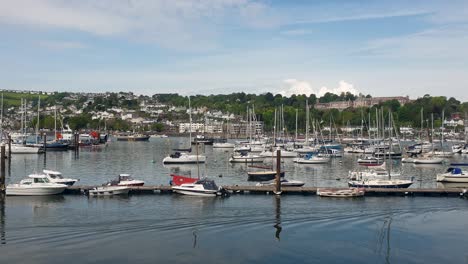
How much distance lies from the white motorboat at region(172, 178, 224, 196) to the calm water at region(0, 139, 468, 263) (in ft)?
2.56

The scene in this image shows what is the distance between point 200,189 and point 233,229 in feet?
35.4

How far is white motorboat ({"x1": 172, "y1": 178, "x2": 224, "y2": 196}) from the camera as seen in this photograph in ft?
138

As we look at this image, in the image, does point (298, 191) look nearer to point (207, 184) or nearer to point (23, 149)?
point (207, 184)

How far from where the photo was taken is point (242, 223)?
1305 inches

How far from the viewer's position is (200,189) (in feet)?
139

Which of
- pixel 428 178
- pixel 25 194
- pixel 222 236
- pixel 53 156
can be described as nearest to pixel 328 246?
pixel 222 236

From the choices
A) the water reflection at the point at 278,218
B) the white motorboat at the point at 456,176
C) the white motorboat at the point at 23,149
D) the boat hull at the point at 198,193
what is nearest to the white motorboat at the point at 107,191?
the boat hull at the point at 198,193

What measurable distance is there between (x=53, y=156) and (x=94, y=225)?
2318 inches

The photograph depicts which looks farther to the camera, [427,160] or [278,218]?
[427,160]

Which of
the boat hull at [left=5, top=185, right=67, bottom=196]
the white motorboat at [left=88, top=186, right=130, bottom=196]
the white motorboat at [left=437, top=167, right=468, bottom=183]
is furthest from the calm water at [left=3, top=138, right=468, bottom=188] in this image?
the white motorboat at [left=88, top=186, right=130, bottom=196]

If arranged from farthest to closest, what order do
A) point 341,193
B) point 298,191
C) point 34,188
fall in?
point 298,191 → point 34,188 → point 341,193

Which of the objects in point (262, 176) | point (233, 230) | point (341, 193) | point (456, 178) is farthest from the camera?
point (262, 176)

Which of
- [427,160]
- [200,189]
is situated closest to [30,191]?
[200,189]

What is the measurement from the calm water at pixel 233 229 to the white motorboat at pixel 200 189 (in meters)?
0.78
